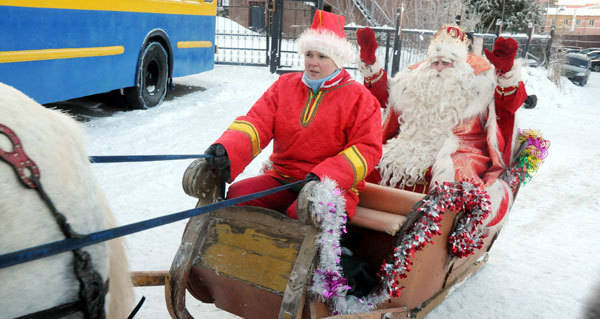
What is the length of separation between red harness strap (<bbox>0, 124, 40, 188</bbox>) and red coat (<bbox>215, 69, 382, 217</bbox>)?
3.22ft

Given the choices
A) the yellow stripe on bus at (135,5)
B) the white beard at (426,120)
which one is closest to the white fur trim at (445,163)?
the white beard at (426,120)

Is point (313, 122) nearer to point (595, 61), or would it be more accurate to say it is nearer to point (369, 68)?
point (369, 68)

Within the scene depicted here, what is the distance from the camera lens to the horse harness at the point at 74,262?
3.71 feet

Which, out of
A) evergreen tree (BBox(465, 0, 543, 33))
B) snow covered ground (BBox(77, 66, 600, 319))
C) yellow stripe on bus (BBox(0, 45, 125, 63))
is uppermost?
evergreen tree (BBox(465, 0, 543, 33))

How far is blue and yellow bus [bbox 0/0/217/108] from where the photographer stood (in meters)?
4.65

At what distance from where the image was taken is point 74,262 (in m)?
1.19

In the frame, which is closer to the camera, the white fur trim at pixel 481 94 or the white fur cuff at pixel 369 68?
the white fur trim at pixel 481 94

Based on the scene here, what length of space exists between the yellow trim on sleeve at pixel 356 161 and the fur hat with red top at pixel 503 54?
4.40 ft

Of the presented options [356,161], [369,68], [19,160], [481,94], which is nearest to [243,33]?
[369,68]

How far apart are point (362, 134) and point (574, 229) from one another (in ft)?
8.67

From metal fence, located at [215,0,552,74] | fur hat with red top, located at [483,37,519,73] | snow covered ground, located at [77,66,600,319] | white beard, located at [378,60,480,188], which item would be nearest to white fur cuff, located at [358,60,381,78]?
white beard, located at [378,60,480,188]

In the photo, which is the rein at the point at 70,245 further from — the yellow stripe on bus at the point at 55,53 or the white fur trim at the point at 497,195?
the yellow stripe on bus at the point at 55,53

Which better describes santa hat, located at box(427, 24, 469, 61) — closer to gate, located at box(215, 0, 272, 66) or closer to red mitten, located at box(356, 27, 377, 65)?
red mitten, located at box(356, 27, 377, 65)

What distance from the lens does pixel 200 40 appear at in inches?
328
